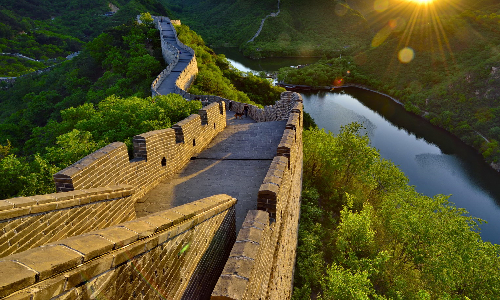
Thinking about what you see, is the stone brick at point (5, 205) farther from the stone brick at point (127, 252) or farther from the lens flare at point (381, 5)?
the lens flare at point (381, 5)

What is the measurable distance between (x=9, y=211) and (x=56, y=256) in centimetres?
138

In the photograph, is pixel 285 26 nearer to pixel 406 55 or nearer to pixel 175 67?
pixel 406 55

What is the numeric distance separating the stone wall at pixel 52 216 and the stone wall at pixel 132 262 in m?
1.14

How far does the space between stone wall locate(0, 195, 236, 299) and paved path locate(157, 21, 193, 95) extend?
16.2 metres

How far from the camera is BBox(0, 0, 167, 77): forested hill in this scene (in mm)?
52612

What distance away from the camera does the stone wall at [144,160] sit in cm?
437

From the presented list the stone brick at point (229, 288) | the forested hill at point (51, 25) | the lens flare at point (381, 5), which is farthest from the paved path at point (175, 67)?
the lens flare at point (381, 5)

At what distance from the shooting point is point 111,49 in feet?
102

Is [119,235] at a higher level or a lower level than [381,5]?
lower

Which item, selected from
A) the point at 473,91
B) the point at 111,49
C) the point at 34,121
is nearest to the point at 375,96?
the point at 473,91

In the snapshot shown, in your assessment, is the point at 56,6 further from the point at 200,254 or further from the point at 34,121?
the point at 200,254

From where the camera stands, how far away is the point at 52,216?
3131 millimetres

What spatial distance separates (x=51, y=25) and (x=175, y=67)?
2512 inches

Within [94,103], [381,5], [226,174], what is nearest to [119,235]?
[226,174]
